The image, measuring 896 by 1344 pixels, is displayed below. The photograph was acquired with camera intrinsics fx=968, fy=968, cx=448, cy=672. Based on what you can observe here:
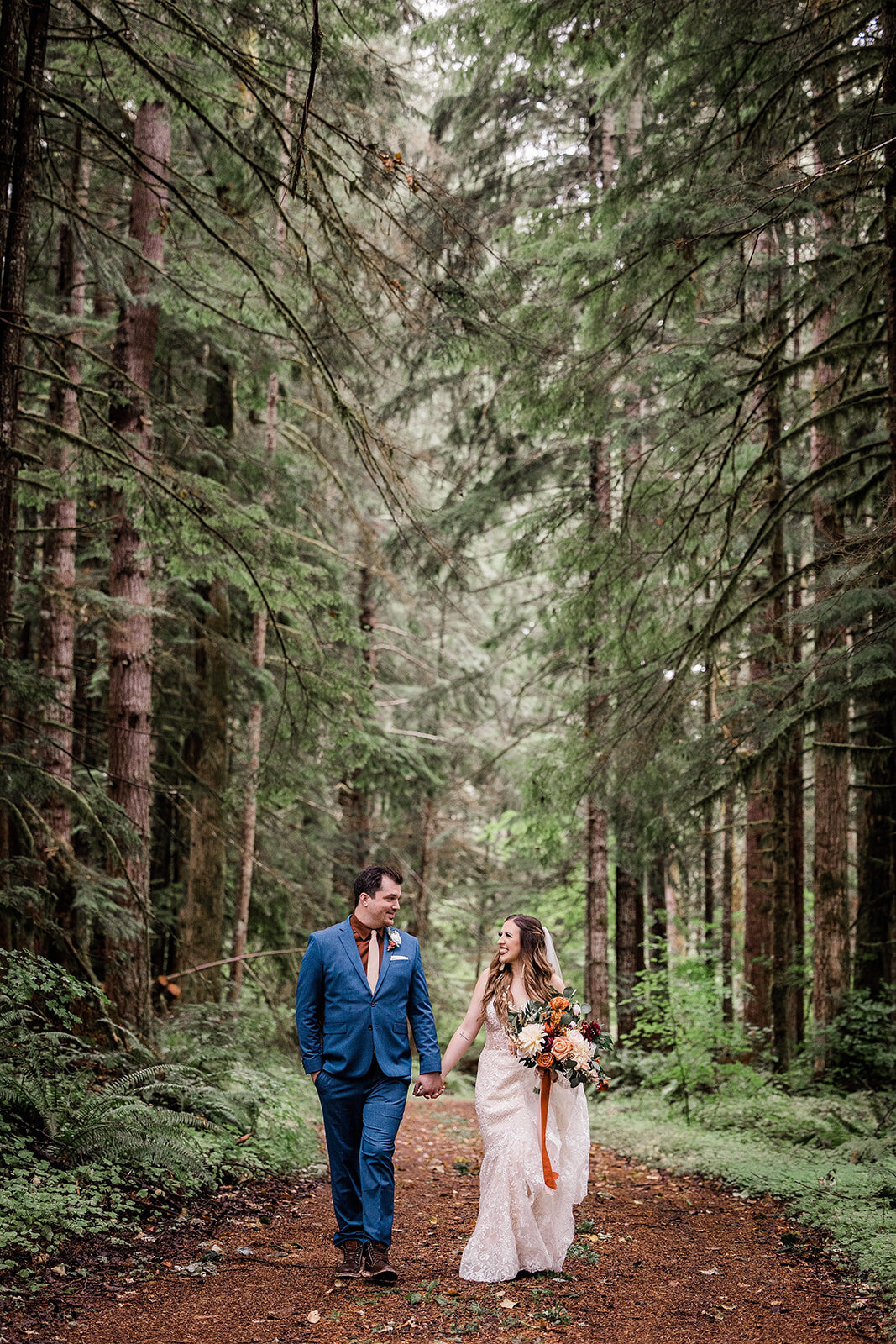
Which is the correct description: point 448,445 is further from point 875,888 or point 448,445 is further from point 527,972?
point 527,972

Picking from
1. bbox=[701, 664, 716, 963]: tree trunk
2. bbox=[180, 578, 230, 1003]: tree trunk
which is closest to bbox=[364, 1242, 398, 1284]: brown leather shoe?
bbox=[701, 664, 716, 963]: tree trunk

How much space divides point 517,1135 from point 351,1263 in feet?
3.47

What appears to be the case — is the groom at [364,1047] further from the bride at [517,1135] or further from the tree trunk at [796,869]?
the tree trunk at [796,869]

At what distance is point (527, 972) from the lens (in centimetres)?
573

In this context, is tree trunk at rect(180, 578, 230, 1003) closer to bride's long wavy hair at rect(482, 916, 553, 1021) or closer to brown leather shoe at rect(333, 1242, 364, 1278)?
bride's long wavy hair at rect(482, 916, 553, 1021)

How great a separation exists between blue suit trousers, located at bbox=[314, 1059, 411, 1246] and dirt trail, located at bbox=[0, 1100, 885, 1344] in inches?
12.9

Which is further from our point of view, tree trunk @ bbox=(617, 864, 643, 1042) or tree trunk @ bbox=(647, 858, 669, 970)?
tree trunk @ bbox=(617, 864, 643, 1042)

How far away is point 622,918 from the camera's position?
15469mm

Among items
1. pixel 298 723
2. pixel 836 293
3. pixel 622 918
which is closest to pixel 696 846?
pixel 622 918

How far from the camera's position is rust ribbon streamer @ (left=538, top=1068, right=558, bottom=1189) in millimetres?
5148

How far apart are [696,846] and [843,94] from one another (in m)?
10.5

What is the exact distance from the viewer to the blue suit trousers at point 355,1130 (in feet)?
16.3

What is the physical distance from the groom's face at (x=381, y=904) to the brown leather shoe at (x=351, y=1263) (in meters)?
1.61

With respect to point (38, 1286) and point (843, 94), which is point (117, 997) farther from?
point (843, 94)
